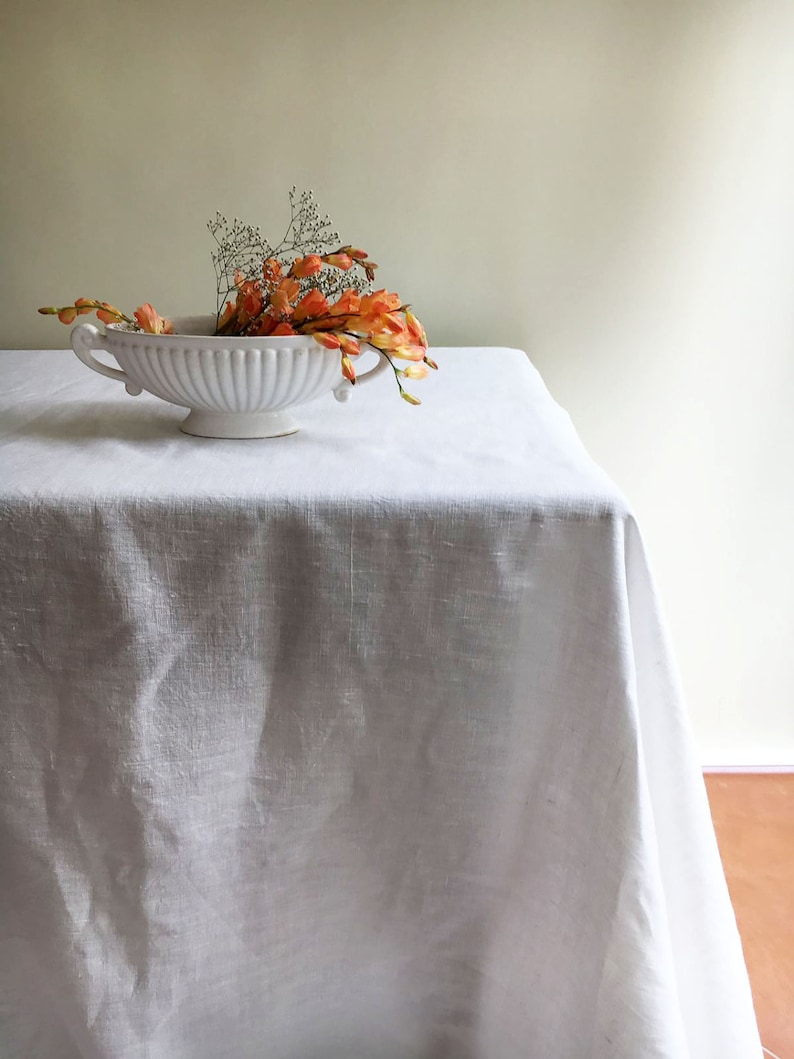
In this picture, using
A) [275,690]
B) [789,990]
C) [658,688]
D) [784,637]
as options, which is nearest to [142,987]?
[275,690]

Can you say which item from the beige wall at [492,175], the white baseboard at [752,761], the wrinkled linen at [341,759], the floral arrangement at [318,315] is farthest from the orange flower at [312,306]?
the white baseboard at [752,761]

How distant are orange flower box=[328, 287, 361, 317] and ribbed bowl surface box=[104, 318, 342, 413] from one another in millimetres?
33

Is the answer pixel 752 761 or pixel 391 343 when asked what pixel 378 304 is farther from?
pixel 752 761

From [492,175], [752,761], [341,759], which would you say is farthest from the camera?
[752,761]

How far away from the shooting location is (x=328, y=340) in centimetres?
68

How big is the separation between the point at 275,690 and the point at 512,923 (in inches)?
11.3

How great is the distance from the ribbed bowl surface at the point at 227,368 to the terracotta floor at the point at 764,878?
0.92 m

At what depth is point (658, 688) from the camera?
2.08ft

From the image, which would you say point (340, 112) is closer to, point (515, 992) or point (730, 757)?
point (515, 992)

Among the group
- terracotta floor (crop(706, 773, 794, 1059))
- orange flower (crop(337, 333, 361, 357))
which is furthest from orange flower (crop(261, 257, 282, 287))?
terracotta floor (crop(706, 773, 794, 1059))

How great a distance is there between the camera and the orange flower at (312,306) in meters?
0.70

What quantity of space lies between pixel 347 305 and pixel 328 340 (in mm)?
38

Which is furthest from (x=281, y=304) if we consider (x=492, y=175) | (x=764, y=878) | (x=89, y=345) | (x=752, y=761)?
(x=752, y=761)

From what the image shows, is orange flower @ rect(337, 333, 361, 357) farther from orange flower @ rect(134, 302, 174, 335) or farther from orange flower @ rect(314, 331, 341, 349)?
orange flower @ rect(134, 302, 174, 335)
